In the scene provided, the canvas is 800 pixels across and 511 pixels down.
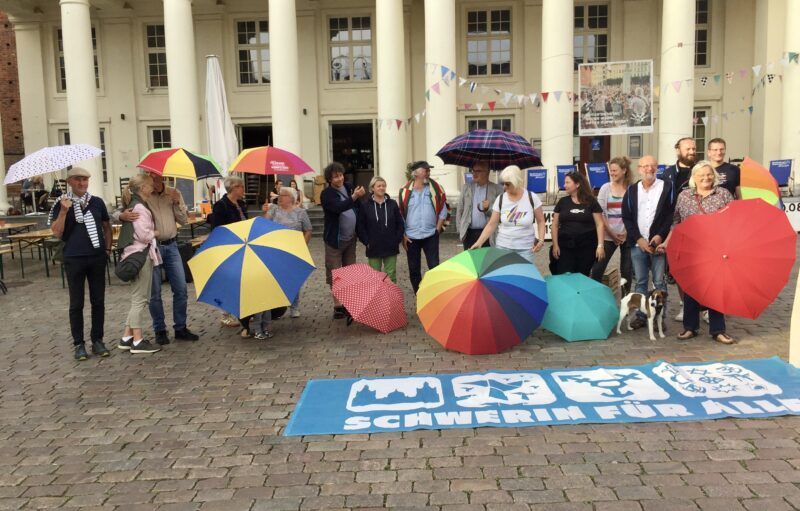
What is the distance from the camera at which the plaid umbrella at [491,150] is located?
7250 mm

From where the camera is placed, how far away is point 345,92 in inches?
866

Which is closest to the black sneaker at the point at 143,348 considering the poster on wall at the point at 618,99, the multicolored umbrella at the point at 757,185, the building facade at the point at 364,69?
the multicolored umbrella at the point at 757,185

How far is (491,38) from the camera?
21703 mm

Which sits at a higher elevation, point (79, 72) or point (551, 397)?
point (79, 72)

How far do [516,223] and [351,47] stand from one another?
1688cm

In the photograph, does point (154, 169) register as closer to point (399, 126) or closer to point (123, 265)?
point (123, 265)

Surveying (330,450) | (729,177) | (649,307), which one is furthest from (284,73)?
(330,450)

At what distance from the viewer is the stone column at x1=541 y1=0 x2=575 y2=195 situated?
16.8m

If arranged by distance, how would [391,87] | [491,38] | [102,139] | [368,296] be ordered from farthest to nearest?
[102,139], [491,38], [391,87], [368,296]

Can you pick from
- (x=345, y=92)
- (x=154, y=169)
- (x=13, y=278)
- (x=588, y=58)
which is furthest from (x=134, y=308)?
(x=588, y=58)

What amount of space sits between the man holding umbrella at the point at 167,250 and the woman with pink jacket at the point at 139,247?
0.09 metres

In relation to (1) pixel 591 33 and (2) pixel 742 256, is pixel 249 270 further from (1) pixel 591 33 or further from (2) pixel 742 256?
(1) pixel 591 33

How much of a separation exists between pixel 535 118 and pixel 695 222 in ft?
53.3

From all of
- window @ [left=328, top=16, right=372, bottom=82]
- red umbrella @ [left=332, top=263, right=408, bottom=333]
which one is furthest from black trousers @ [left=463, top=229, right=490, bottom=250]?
window @ [left=328, top=16, right=372, bottom=82]
